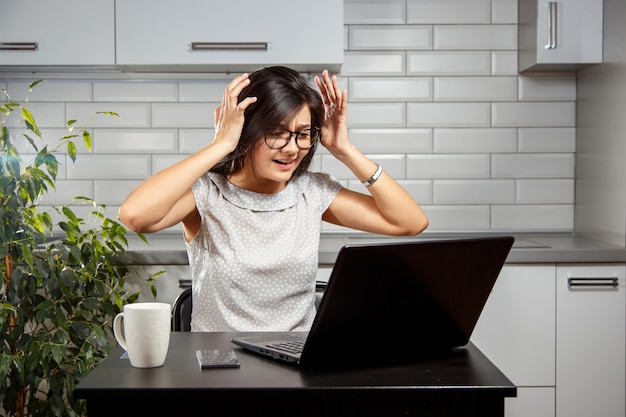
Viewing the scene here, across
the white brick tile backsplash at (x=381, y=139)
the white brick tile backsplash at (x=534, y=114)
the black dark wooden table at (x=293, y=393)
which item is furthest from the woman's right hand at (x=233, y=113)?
the white brick tile backsplash at (x=534, y=114)

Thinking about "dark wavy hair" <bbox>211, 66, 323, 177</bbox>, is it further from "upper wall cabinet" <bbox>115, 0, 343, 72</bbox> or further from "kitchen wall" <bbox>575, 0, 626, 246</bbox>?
"kitchen wall" <bbox>575, 0, 626, 246</bbox>

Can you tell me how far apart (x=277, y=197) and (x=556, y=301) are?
122 cm

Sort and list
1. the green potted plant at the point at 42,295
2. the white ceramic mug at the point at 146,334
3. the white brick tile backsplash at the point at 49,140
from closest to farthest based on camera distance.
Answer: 1. the white ceramic mug at the point at 146,334
2. the green potted plant at the point at 42,295
3. the white brick tile backsplash at the point at 49,140

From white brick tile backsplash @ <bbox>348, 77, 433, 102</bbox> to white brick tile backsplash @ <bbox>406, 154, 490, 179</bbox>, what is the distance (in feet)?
0.84

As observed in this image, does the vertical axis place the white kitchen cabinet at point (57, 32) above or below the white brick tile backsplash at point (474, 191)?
above

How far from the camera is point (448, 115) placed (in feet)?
10.5

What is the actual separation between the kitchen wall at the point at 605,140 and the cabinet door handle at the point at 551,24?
0.19 m

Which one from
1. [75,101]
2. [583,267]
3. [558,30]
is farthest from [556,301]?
[75,101]

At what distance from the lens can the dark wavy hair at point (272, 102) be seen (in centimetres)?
178

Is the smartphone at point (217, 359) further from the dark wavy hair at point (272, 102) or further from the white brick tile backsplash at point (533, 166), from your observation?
the white brick tile backsplash at point (533, 166)

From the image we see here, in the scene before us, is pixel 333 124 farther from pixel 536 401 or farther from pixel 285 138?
pixel 536 401

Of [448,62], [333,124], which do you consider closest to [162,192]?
[333,124]

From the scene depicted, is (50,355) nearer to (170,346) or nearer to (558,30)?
(170,346)

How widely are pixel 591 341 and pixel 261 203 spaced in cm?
140
